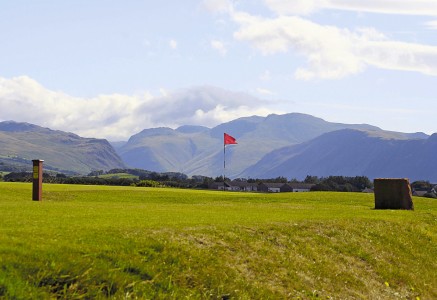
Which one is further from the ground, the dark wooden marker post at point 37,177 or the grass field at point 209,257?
the dark wooden marker post at point 37,177

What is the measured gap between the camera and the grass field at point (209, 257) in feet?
54.5

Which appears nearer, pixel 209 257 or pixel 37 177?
pixel 209 257

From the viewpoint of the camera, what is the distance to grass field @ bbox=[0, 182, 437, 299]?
16609mm

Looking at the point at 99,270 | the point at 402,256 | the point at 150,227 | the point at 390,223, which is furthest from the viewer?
the point at 390,223

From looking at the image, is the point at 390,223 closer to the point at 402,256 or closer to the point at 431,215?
the point at 402,256

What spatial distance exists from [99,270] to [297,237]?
11.0 metres

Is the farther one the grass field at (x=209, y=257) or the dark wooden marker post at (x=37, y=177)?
the dark wooden marker post at (x=37, y=177)

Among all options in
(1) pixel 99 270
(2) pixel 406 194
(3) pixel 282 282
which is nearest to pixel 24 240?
(1) pixel 99 270

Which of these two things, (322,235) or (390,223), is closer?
(322,235)

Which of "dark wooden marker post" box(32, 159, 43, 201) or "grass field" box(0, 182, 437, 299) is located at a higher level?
"dark wooden marker post" box(32, 159, 43, 201)

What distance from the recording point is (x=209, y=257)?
2030cm

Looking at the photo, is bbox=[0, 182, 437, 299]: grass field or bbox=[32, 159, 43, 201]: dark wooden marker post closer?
bbox=[0, 182, 437, 299]: grass field

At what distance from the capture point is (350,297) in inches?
838

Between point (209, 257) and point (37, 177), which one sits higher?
point (37, 177)
